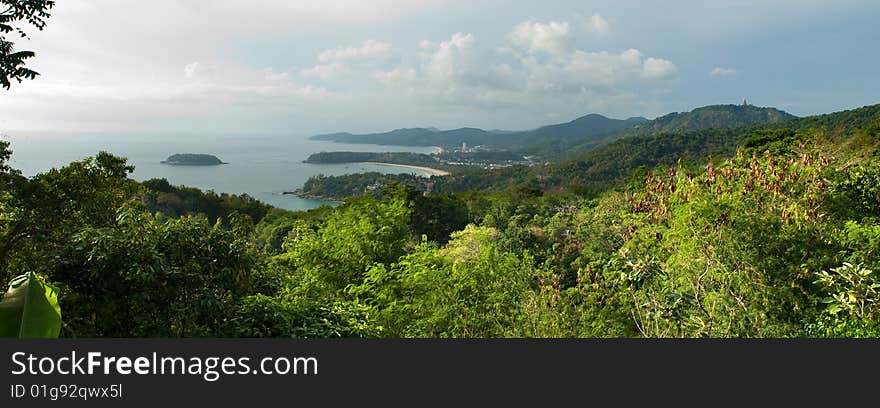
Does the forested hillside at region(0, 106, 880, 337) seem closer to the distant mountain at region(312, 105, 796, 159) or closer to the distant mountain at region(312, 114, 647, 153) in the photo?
the distant mountain at region(312, 105, 796, 159)

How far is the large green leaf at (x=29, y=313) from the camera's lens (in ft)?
6.72

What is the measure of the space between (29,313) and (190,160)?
107236mm

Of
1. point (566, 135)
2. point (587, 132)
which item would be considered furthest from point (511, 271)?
point (587, 132)

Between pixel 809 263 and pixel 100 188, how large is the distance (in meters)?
7.20

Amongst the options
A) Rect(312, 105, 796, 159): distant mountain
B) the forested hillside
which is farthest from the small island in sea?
the forested hillside

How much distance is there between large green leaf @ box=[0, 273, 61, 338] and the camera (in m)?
2.05

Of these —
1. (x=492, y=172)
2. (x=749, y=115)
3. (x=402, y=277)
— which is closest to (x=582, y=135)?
(x=749, y=115)

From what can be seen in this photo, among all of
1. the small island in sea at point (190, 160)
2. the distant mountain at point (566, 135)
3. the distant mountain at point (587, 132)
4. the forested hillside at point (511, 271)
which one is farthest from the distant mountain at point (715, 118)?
the forested hillside at point (511, 271)

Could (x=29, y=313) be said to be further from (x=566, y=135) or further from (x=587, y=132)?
(x=587, y=132)

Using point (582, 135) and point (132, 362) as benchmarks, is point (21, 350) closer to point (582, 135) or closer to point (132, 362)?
point (132, 362)

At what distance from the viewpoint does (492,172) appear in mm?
82125

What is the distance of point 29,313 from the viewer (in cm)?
207

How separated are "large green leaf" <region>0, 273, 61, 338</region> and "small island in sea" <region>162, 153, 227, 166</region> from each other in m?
104

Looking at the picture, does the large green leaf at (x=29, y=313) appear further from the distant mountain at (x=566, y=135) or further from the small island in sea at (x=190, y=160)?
the distant mountain at (x=566, y=135)
